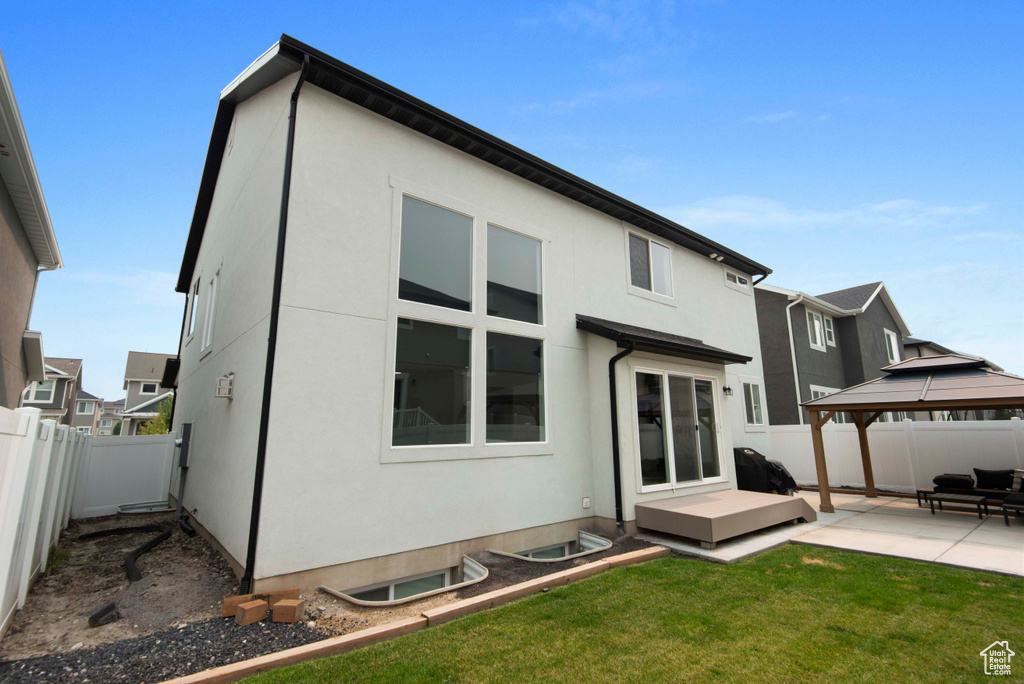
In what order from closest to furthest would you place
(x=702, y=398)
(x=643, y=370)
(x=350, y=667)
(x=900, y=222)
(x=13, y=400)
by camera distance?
(x=350, y=667)
(x=643, y=370)
(x=702, y=398)
(x=13, y=400)
(x=900, y=222)

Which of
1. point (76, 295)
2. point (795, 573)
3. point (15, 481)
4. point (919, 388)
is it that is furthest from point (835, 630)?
point (76, 295)

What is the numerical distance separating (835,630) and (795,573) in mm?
1681

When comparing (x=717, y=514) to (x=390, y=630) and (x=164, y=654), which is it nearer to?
(x=390, y=630)

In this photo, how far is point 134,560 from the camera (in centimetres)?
591

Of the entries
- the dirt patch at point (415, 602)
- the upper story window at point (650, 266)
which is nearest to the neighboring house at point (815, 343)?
the upper story window at point (650, 266)

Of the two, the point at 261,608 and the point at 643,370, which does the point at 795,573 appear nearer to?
the point at 643,370

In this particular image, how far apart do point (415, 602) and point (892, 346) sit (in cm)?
2703

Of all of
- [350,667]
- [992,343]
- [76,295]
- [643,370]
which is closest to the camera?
[350,667]

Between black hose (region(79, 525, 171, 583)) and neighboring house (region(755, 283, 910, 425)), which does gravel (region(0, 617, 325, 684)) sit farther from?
neighboring house (region(755, 283, 910, 425))

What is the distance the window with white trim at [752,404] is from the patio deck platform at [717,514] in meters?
4.22

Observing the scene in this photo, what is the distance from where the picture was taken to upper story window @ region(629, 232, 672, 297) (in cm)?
973

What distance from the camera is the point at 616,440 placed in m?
7.35

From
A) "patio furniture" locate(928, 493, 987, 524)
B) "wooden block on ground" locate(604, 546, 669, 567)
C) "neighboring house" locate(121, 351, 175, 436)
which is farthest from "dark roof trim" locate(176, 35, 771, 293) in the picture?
"neighboring house" locate(121, 351, 175, 436)

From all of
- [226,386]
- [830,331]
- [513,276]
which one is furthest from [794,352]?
[226,386]
